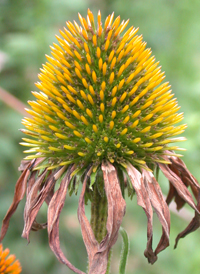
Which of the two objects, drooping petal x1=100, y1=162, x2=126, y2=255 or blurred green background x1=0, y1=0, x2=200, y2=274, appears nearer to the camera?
drooping petal x1=100, y1=162, x2=126, y2=255

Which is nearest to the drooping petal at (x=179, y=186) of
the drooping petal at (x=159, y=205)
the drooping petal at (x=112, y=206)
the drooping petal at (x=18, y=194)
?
the drooping petal at (x=159, y=205)

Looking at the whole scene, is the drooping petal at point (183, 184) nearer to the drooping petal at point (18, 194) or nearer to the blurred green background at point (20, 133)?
the drooping petal at point (18, 194)

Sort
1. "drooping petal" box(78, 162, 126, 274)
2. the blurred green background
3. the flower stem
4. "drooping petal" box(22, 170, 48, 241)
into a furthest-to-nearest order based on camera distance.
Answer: the blurred green background → the flower stem → "drooping petal" box(22, 170, 48, 241) → "drooping petal" box(78, 162, 126, 274)

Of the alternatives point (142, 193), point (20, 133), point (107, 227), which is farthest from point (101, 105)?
point (20, 133)

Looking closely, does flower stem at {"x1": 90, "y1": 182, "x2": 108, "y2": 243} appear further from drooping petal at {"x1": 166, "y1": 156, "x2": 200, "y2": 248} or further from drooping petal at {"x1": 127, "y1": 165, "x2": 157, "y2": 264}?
drooping petal at {"x1": 166, "y1": 156, "x2": 200, "y2": 248}

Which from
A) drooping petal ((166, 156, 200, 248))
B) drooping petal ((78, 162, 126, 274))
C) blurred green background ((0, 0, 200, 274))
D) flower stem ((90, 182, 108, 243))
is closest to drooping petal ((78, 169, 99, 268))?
drooping petal ((78, 162, 126, 274))
